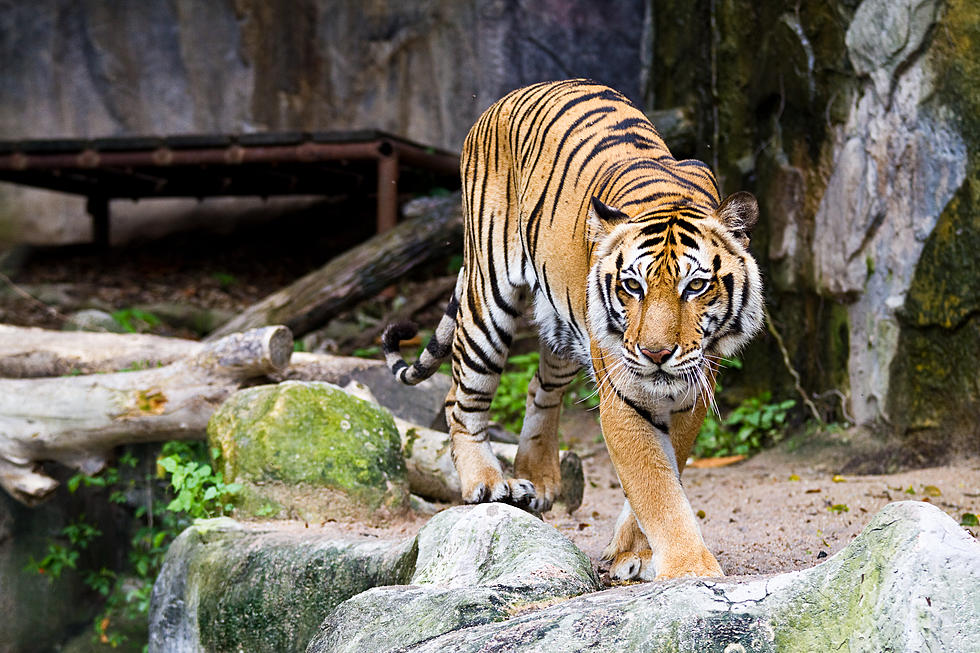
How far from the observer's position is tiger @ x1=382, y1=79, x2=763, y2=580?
278 cm

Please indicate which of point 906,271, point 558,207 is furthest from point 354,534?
point 906,271

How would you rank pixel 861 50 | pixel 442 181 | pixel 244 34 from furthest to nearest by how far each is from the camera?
pixel 244 34, pixel 442 181, pixel 861 50

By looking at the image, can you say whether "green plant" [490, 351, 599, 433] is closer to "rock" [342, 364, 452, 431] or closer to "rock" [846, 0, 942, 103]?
"rock" [342, 364, 452, 431]

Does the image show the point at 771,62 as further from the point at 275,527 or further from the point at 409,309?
the point at 275,527

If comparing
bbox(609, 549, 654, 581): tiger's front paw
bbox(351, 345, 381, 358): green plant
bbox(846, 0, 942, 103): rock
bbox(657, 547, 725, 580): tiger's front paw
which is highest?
bbox(846, 0, 942, 103): rock

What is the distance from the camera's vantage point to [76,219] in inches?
489

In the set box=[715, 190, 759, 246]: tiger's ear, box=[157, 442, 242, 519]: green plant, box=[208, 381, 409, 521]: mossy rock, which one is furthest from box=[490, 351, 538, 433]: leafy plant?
box=[715, 190, 759, 246]: tiger's ear

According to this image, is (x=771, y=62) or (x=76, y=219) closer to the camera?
(x=771, y=62)

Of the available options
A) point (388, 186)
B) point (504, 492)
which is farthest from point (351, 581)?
point (388, 186)

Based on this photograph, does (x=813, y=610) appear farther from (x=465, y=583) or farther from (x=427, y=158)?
(x=427, y=158)

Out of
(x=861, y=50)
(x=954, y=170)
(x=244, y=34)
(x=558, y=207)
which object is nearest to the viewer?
(x=558, y=207)

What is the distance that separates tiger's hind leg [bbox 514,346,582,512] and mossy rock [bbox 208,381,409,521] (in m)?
0.65

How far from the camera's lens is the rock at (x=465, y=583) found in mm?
2486

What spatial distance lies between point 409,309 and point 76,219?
5.50 metres
